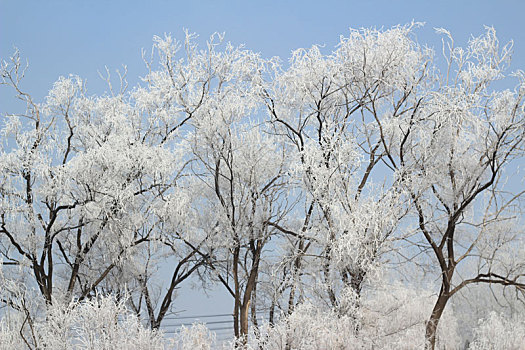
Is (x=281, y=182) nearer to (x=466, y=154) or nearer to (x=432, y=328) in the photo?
(x=466, y=154)

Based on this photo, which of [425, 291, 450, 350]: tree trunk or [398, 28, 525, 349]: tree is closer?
[398, 28, 525, 349]: tree

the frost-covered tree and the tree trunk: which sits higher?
the frost-covered tree

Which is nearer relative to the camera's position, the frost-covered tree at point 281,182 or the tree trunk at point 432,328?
the frost-covered tree at point 281,182

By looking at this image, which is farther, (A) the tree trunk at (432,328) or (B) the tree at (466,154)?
(A) the tree trunk at (432,328)

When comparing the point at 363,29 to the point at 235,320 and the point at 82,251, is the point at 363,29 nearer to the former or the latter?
the point at 235,320

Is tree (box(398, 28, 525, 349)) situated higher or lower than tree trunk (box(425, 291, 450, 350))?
higher

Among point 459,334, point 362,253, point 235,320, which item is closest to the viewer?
point 362,253

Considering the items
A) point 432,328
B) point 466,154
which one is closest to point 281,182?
point 466,154

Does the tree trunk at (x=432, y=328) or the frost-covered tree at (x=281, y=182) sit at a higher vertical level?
the frost-covered tree at (x=281, y=182)

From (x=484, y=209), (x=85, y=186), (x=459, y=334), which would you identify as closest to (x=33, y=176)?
(x=85, y=186)

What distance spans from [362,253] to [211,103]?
13.8 feet

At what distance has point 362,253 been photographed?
8938 mm

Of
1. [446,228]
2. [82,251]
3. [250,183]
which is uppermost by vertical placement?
[250,183]

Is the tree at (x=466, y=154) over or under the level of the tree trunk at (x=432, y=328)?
over
